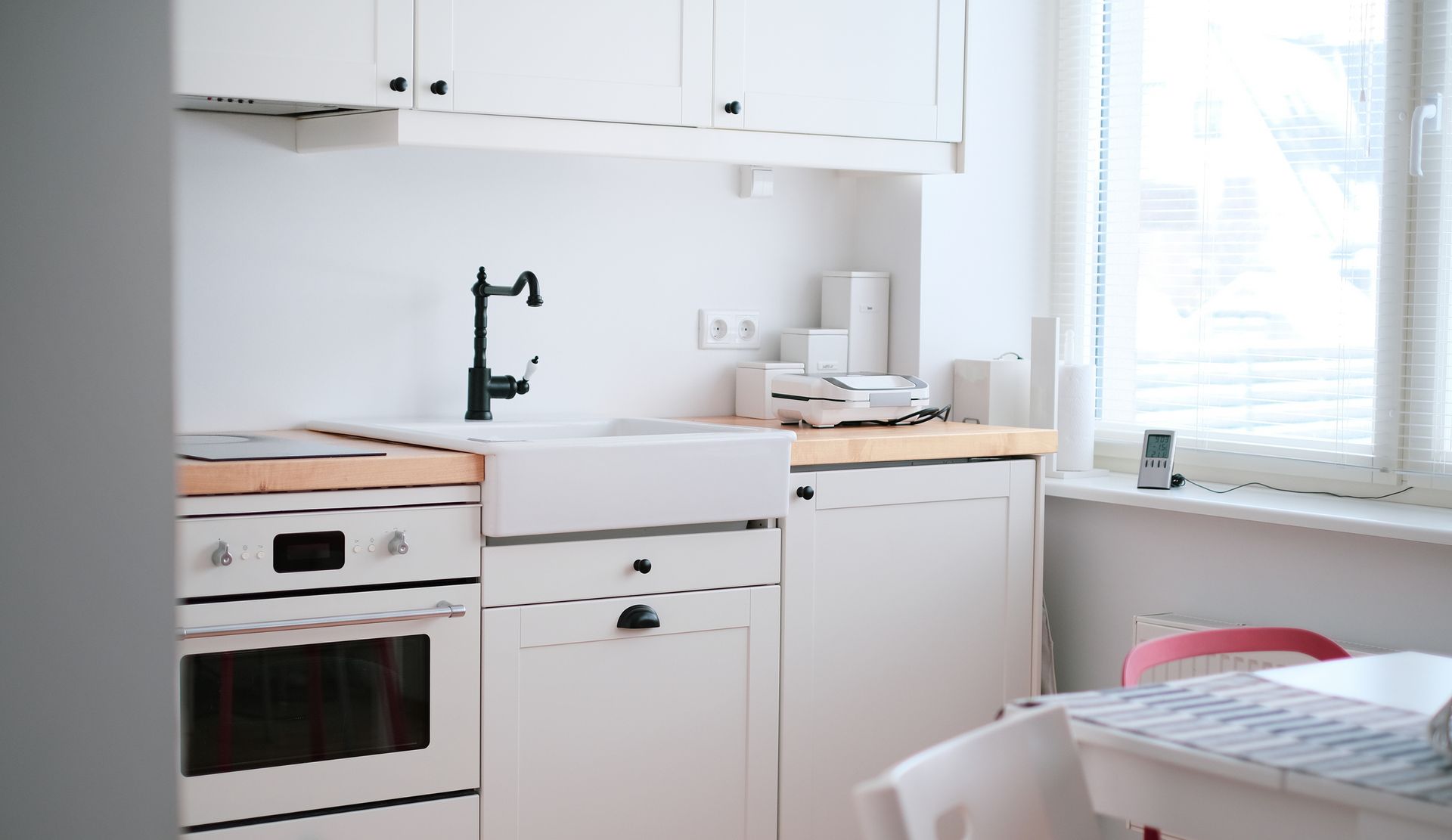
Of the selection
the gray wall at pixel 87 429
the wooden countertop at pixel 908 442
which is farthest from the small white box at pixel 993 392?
the gray wall at pixel 87 429

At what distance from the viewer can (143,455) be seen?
0.52 meters

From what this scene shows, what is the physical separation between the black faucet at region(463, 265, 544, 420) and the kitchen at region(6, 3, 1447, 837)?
11 centimetres

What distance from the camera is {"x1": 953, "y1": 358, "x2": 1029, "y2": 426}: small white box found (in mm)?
3121

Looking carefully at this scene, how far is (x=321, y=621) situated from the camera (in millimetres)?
1997

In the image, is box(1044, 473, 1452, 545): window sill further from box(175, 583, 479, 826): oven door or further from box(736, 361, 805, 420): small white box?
box(175, 583, 479, 826): oven door

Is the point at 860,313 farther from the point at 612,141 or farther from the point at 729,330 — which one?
the point at 612,141

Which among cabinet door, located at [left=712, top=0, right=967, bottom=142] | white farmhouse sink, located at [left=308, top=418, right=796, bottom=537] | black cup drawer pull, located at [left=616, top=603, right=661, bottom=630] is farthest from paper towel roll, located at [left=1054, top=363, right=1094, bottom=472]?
black cup drawer pull, located at [left=616, top=603, right=661, bottom=630]

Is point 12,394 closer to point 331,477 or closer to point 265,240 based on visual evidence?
point 331,477

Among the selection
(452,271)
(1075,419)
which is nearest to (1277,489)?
(1075,419)

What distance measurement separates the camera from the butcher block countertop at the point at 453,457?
195cm

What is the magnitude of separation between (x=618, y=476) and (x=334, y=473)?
467 mm

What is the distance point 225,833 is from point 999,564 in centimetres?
160

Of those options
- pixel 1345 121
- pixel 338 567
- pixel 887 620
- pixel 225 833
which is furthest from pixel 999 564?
pixel 225 833

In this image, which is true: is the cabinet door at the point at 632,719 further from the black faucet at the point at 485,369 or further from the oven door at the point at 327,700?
the black faucet at the point at 485,369
